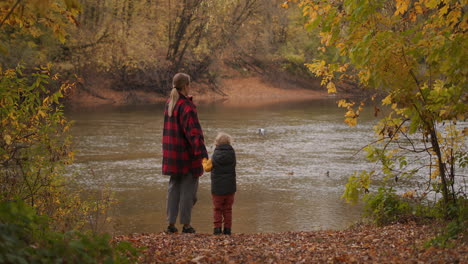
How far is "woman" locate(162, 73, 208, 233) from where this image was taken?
7.42 metres

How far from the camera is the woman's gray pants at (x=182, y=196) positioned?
25.0ft

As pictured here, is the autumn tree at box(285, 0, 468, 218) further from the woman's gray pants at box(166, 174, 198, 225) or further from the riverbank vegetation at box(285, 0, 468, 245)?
the woman's gray pants at box(166, 174, 198, 225)

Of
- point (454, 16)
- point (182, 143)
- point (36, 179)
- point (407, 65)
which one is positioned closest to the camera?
point (454, 16)

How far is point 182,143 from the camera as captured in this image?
297 inches

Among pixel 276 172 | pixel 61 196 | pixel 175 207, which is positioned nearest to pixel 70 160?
pixel 61 196

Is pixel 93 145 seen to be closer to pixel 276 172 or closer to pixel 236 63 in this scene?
pixel 276 172

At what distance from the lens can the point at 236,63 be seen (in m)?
51.6

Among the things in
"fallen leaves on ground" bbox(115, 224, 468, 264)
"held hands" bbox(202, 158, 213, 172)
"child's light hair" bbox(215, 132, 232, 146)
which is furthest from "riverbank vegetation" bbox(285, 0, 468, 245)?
"held hands" bbox(202, 158, 213, 172)

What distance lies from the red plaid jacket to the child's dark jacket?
13.1 inches

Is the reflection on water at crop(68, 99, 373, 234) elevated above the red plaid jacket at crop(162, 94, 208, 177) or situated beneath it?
situated beneath

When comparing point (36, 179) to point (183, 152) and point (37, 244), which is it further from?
point (37, 244)

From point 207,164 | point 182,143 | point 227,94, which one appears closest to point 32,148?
point 182,143

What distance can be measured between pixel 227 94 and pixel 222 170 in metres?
37.6

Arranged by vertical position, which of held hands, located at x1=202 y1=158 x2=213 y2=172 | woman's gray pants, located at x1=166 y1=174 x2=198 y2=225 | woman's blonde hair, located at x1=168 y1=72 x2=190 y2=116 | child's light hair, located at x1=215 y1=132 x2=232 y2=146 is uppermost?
woman's blonde hair, located at x1=168 y1=72 x2=190 y2=116
